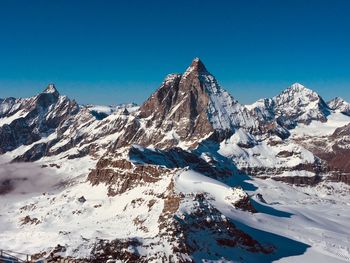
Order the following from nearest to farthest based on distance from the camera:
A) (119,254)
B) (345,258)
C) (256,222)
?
(119,254), (345,258), (256,222)

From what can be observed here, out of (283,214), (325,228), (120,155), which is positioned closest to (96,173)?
(120,155)

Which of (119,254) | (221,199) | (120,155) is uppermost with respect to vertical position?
(120,155)

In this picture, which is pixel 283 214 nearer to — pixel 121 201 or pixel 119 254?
pixel 121 201

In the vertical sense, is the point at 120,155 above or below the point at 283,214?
above

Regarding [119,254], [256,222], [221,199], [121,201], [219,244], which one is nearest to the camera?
[119,254]

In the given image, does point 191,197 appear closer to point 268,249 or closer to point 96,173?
point 268,249

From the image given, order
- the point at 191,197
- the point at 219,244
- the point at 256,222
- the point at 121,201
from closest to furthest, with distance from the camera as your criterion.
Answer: the point at 219,244 → the point at 191,197 → the point at 256,222 → the point at 121,201

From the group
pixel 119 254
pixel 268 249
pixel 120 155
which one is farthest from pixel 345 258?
pixel 120 155

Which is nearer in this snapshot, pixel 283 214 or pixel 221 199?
pixel 221 199

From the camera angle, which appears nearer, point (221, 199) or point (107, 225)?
point (107, 225)
